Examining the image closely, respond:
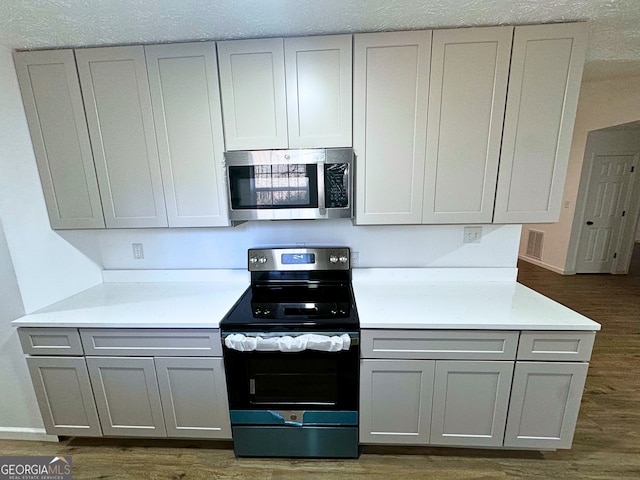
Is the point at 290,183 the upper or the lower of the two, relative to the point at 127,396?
upper

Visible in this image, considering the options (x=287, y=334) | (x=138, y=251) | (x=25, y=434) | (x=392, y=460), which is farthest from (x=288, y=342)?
(x=25, y=434)

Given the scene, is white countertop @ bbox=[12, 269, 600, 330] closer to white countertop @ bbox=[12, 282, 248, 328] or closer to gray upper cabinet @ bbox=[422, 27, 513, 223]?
white countertop @ bbox=[12, 282, 248, 328]

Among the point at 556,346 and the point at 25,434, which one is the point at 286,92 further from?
the point at 25,434

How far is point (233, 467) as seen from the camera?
1590 millimetres

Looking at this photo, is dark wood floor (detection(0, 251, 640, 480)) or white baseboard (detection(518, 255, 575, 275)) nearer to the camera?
dark wood floor (detection(0, 251, 640, 480))

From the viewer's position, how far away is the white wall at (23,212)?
1.52m

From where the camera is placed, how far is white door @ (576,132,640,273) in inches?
160

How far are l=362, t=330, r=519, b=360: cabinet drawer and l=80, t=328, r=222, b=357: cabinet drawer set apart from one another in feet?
2.71

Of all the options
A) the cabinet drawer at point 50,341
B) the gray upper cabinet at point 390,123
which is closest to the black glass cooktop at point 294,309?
the gray upper cabinet at point 390,123

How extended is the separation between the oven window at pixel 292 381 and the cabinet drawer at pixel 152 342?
255 millimetres

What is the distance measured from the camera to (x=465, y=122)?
1.51m

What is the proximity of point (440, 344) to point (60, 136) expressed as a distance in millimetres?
2429

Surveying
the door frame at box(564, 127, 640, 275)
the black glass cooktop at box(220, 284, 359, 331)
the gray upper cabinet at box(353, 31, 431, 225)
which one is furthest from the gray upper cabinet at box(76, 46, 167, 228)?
the door frame at box(564, 127, 640, 275)

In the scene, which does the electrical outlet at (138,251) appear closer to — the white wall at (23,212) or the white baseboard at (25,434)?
the white wall at (23,212)
